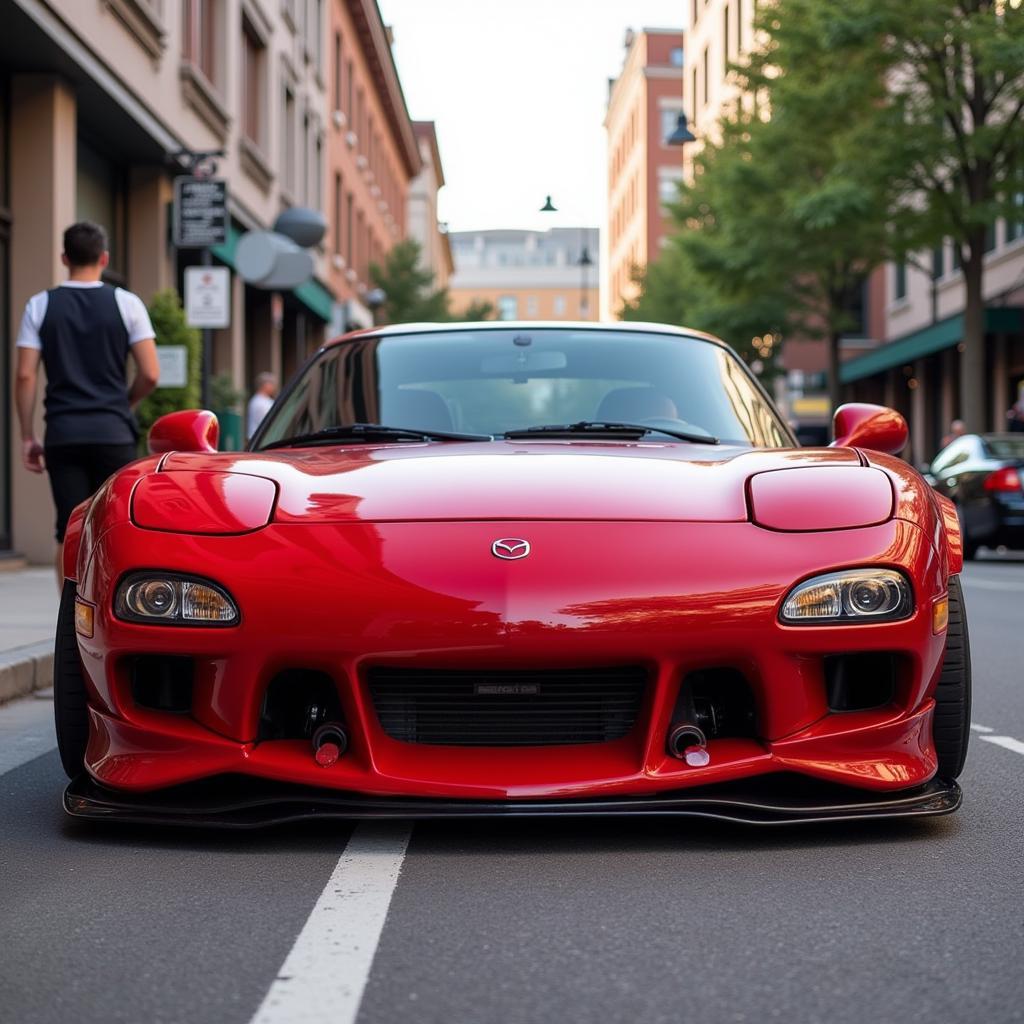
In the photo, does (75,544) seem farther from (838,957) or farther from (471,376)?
(838,957)

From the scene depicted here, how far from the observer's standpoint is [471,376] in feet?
16.6

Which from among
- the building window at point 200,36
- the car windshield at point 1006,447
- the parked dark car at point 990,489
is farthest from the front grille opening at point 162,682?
the building window at point 200,36

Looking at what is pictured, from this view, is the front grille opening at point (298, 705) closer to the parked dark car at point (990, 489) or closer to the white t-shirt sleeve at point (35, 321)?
the white t-shirt sleeve at point (35, 321)

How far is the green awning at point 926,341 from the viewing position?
99.7ft

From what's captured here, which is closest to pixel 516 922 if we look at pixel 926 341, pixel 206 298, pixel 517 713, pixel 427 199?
pixel 517 713

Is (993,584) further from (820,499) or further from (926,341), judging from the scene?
(926,341)

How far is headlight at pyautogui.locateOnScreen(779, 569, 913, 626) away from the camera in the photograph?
3549mm

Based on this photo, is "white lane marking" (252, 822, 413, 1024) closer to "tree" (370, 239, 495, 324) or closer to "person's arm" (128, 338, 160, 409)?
"person's arm" (128, 338, 160, 409)

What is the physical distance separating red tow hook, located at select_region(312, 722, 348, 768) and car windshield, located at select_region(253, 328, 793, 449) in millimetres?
1405

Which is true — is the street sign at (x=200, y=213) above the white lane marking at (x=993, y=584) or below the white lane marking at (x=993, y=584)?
above

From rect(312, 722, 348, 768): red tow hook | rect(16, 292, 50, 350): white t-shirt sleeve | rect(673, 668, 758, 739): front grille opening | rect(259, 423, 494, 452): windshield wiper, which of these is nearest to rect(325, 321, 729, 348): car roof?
rect(259, 423, 494, 452): windshield wiper

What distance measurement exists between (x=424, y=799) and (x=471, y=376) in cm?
187

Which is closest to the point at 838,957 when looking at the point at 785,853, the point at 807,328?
the point at 785,853

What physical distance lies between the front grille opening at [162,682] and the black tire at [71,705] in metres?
0.25
